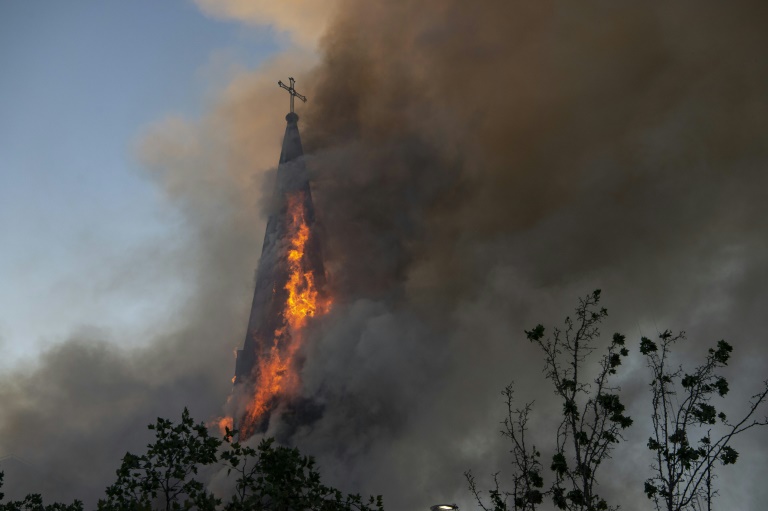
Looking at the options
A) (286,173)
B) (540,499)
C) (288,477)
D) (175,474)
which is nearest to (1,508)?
(175,474)

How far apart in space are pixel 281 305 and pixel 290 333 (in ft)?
10.1

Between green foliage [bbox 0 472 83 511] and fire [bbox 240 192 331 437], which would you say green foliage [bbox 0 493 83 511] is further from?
fire [bbox 240 192 331 437]

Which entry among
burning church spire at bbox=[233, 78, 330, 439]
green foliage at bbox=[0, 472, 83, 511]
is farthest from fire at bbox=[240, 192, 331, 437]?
green foliage at bbox=[0, 472, 83, 511]

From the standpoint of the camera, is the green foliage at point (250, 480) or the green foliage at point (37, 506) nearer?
the green foliage at point (250, 480)

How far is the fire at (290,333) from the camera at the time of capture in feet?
199

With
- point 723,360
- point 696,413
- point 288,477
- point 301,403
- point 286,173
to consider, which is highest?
point 286,173

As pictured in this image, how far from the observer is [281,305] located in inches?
2477

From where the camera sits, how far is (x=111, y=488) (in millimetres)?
20500

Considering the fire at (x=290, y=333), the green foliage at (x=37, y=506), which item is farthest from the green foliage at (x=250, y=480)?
the fire at (x=290, y=333)

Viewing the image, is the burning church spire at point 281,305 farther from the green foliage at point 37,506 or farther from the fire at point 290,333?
the green foliage at point 37,506

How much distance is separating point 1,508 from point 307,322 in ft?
127

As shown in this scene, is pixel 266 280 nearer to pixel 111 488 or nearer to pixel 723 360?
pixel 111 488

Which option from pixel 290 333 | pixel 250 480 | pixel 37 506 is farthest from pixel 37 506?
pixel 290 333

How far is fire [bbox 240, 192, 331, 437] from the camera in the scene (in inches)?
2387
